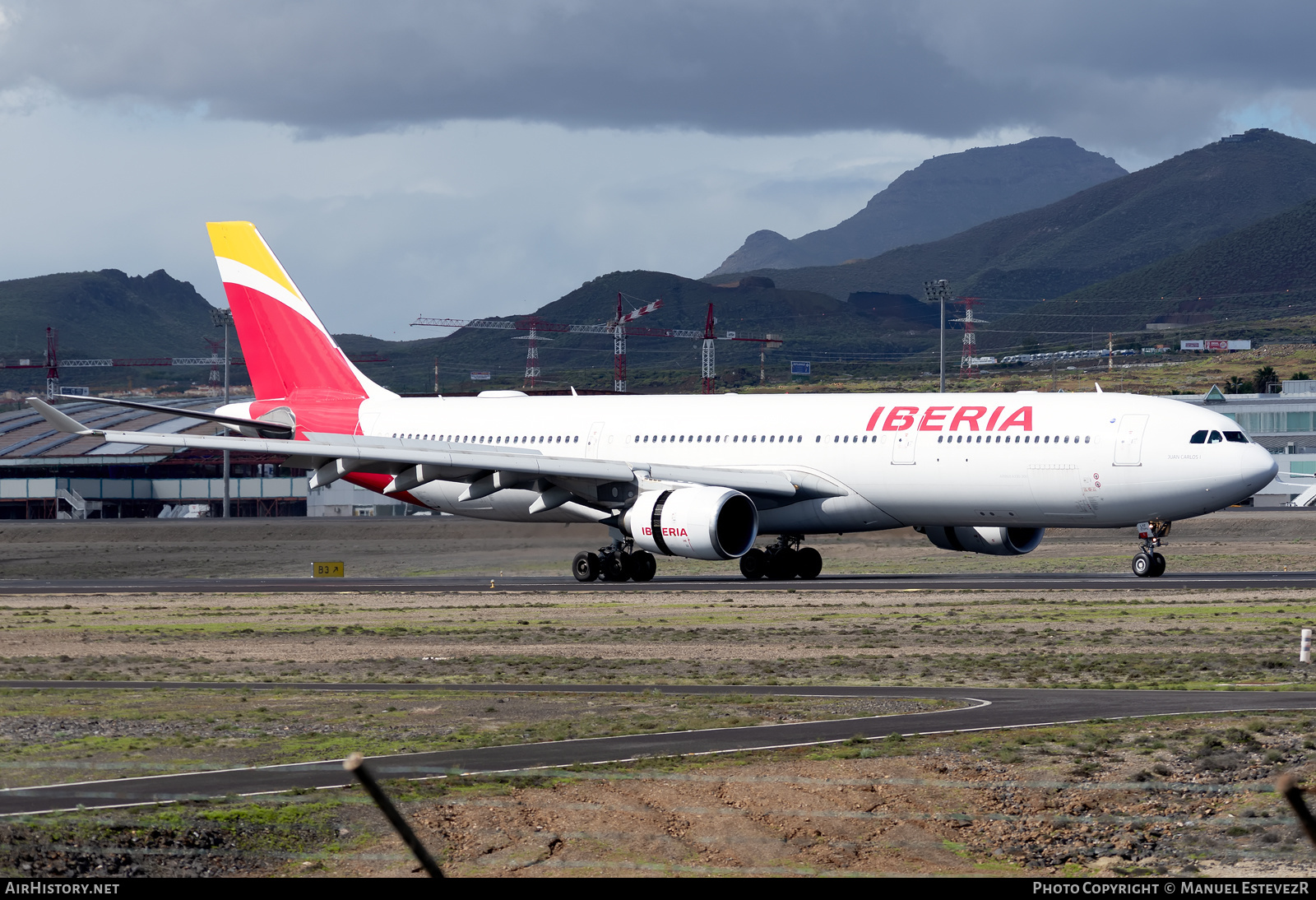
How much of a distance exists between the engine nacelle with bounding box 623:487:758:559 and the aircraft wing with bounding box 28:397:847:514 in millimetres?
1225

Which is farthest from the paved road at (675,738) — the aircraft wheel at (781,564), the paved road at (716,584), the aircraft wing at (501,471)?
the aircraft wheel at (781,564)

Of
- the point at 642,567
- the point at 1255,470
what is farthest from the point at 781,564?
the point at 1255,470

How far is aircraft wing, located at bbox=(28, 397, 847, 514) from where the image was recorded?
148ft

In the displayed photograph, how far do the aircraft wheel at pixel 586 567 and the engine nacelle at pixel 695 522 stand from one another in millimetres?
3596

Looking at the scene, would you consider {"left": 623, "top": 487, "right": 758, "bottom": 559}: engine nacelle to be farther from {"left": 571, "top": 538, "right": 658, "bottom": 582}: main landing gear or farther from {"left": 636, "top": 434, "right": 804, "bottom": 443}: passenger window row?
{"left": 571, "top": 538, "right": 658, "bottom": 582}: main landing gear

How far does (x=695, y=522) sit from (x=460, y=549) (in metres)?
21.3

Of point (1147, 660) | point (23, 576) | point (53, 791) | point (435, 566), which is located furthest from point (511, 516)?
point (53, 791)

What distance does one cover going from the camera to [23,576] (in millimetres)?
59375

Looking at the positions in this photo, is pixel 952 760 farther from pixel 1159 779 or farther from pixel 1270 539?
pixel 1270 539

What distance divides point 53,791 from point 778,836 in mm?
7101

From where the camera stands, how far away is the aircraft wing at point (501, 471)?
4525 centimetres

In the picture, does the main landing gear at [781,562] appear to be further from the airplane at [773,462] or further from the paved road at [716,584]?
the paved road at [716,584]

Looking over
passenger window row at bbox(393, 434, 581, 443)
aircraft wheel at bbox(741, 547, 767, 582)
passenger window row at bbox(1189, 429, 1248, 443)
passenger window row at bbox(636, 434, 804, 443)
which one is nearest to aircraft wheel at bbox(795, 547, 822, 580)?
aircraft wheel at bbox(741, 547, 767, 582)

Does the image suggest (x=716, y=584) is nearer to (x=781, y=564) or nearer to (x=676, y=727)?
(x=781, y=564)
